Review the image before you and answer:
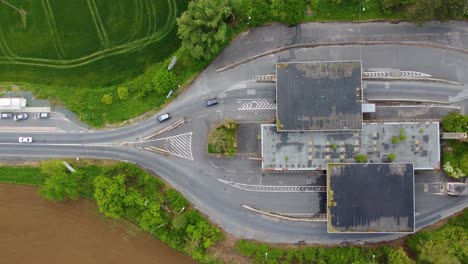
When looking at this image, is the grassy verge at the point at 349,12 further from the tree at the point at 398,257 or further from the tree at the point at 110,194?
the tree at the point at 110,194

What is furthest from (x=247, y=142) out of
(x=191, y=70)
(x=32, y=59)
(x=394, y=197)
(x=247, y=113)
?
(x=32, y=59)

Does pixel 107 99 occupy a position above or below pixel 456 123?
above

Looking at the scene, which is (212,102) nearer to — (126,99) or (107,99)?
(126,99)

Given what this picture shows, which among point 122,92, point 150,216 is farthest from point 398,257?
point 122,92

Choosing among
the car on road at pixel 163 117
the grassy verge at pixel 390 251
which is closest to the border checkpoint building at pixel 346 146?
the grassy verge at pixel 390 251

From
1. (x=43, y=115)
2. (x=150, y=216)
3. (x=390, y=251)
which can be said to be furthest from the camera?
(x=43, y=115)

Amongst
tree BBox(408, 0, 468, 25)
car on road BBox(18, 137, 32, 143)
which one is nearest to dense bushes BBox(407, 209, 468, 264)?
tree BBox(408, 0, 468, 25)

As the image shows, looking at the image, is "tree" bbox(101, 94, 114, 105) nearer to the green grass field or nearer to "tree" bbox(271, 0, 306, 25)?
the green grass field
